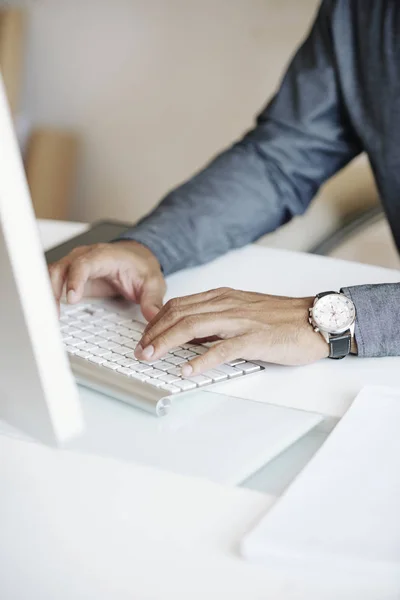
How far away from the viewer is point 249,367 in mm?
955

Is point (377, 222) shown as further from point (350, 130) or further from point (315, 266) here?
point (315, 266)

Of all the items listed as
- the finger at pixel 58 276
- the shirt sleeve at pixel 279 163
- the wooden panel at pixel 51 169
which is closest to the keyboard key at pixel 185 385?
the finger at pixel 58 276

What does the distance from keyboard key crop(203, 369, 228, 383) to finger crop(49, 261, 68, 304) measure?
13.0 inches

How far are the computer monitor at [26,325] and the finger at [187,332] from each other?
0.93 ft

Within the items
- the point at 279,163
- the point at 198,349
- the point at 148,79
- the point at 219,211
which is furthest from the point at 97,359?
the point at 148,79

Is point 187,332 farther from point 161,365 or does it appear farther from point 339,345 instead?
point 339,345

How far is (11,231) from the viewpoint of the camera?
0.51 meters

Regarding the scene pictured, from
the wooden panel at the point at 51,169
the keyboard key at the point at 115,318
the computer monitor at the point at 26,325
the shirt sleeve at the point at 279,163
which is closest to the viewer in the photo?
the computer monitor at the point at 26,325

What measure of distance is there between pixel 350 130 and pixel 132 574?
3.75ft

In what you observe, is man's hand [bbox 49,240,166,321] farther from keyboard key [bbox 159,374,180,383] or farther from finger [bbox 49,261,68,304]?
keyboard key [bbox 159,374,180,383]

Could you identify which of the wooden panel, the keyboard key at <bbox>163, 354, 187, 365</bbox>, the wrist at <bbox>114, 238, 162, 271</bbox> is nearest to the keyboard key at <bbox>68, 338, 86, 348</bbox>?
the keyboard key at <bbox>163, 354, 187, 365</bbox>

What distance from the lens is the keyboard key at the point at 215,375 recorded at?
901mm

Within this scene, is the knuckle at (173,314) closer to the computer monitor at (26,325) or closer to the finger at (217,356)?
the finger at (217,356)

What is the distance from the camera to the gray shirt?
1427 mm
